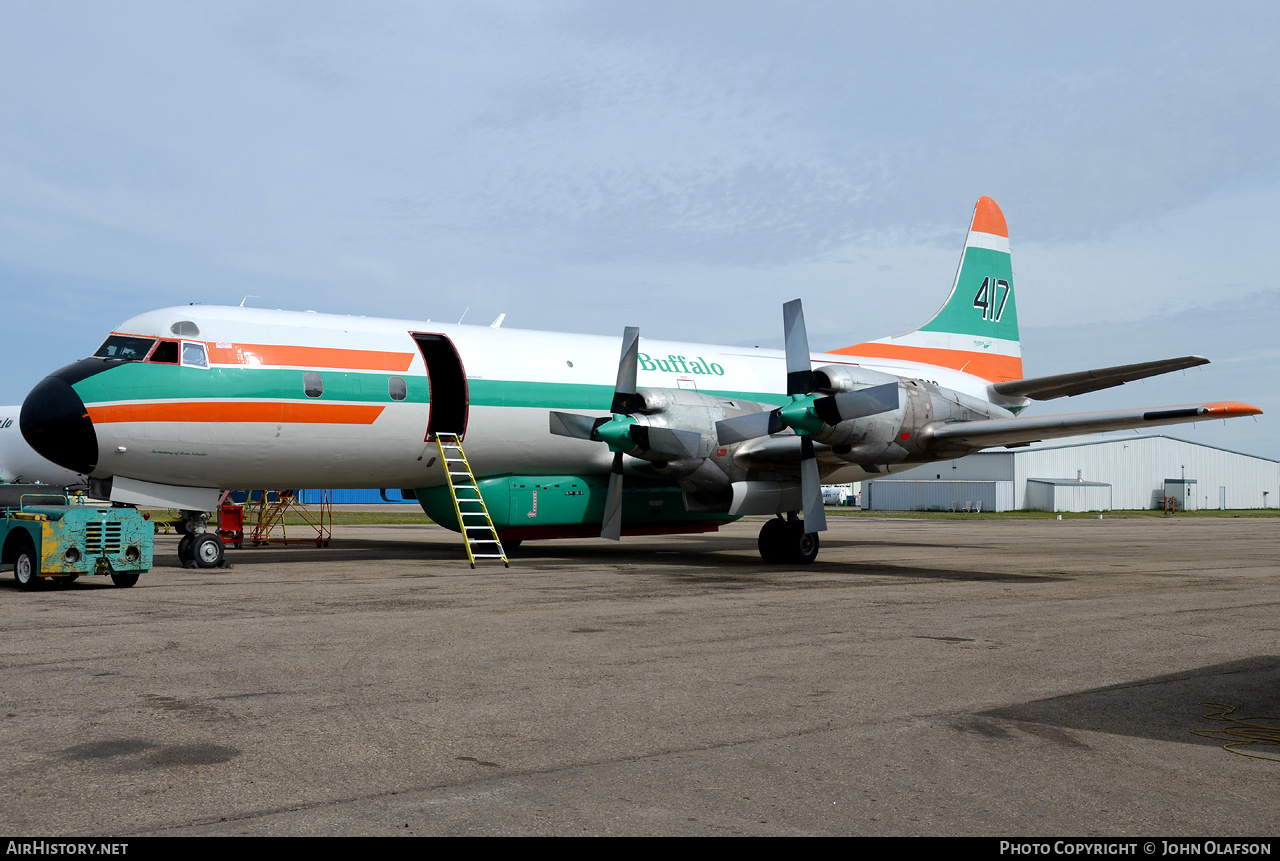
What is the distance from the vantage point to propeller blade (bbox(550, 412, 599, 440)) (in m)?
18.1

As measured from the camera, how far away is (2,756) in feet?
17.1

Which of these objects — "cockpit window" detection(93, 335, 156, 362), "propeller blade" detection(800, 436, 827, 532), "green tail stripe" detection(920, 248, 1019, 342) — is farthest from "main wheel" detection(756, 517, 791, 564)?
"cockpit window" detection(93, 335, 156, 362)

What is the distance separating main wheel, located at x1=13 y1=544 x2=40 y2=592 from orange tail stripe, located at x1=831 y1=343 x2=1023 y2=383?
57.0 feet

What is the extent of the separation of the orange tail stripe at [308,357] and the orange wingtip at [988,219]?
1517 centimetres

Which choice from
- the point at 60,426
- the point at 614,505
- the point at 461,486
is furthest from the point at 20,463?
the point at 614,505

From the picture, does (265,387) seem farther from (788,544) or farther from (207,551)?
(788,544)

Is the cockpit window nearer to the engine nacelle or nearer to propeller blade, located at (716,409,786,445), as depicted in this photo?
the engine nacelle

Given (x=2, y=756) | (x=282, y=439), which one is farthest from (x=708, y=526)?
(x=2, y=756)

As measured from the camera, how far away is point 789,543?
61.3 feet

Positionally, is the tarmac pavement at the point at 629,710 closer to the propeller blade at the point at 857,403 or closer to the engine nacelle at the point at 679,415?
the propeller blade at the point at 857,403

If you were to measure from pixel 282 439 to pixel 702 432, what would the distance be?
7167 millimetres

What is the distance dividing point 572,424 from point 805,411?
4260 millimetres
